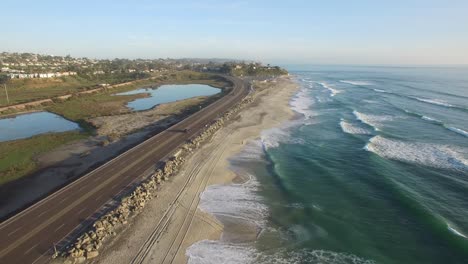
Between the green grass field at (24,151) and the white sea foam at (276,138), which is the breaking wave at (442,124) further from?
the green grass field at (24,151)

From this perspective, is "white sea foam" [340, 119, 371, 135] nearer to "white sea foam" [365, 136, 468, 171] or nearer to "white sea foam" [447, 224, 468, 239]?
"white sea foam" [365, 136, 468, 171]

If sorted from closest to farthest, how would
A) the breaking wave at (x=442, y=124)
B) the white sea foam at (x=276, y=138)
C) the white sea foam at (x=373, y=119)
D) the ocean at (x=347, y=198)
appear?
the ocean at (x=347, y=198), the white sea foam at (x=276, y=138), the breaking wave at (x=442, y=124), the white sea foam at (x=373, y=119)

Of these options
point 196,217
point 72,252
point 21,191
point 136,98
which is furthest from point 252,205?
point 136,98

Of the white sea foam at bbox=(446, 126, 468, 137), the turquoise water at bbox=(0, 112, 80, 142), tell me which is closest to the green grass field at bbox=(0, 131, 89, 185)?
the turquoise water at bbox=(0, 112, 80, 142)

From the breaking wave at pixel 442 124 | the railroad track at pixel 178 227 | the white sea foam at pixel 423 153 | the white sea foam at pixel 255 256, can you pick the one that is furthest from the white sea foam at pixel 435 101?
the white sea foam at pixel 255 256

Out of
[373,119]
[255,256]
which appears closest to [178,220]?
[255,256]

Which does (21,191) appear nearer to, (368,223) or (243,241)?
(243,241)

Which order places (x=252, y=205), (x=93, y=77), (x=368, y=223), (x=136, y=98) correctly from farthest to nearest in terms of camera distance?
(x=93, y=77), (x=136, y=98), (x=252, y=205), (x=368, y=223)
